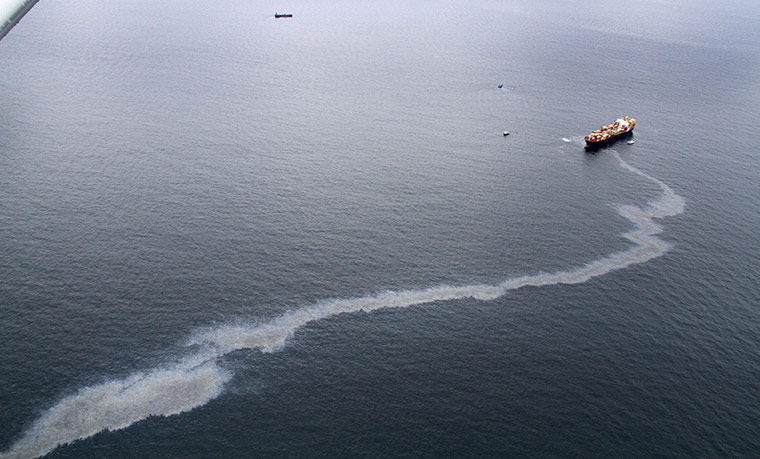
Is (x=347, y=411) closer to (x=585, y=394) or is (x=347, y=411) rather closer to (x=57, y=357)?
(x=585, y=394)

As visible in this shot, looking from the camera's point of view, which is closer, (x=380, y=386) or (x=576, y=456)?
(x=576, y=456)

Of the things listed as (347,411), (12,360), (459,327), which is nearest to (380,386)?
(347,411)

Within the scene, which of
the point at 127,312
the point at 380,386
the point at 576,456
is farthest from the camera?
the point at 127,312

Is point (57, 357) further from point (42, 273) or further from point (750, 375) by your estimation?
point (750, 375)

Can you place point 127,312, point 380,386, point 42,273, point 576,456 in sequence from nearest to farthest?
point 576,456 → point 380,386 → point 127,312 → point 42,273

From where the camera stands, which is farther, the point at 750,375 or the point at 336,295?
the point at 336,295

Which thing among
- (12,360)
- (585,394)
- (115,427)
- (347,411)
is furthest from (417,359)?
(12,360)
